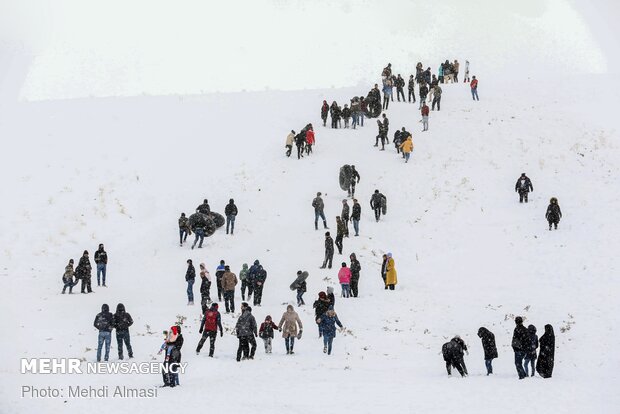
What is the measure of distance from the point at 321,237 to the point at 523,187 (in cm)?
931

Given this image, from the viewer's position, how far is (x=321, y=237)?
104 ft

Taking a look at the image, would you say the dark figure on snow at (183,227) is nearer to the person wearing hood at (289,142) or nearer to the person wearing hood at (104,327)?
the person wearing hood at (289,142)

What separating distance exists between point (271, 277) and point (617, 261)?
12522 millimetres

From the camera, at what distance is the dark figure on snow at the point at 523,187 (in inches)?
1331

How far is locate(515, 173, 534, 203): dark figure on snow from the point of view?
33.8 meters

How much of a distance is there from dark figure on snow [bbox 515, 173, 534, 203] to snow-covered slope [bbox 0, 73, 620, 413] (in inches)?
23.8

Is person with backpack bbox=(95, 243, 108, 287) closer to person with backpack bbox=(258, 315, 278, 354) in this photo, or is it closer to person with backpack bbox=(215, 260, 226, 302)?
person with backpack bbox=(215, 260, 226, 302)

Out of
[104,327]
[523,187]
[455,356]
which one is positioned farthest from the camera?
[523,187]

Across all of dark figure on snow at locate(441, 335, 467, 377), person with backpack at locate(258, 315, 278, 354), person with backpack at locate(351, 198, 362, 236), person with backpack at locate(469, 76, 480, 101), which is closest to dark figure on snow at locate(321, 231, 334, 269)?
person with backpack at locate(351, 198, 362, 236)

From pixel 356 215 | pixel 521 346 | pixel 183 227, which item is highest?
pixel 356 215

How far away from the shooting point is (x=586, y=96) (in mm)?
46031

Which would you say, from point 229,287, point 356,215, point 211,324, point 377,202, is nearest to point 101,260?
point 229,287

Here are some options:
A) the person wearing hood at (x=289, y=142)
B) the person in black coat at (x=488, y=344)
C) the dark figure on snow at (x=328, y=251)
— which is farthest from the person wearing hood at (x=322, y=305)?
the person wearing hood at (x=289, y=142)

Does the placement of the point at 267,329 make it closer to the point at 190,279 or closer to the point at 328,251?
the point at 190,279
